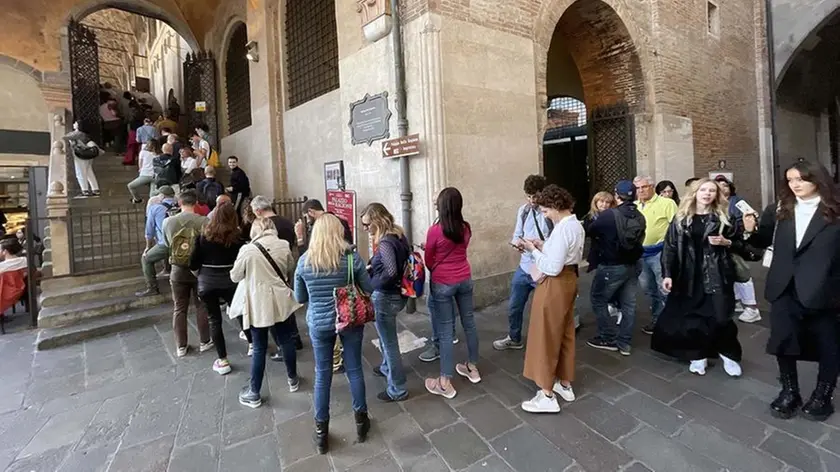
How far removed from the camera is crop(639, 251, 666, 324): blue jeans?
4301 millimetres

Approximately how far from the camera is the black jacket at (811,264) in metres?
2.52

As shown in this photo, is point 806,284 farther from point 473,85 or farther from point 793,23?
point 793,23

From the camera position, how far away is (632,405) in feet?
9.77

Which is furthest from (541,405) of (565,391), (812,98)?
(812,98)

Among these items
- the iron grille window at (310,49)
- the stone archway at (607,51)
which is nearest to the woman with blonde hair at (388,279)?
the iron grille window at (310,49)

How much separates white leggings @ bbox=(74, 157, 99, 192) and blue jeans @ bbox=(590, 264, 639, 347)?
9.77 meters

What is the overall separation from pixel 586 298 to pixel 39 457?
5946mm

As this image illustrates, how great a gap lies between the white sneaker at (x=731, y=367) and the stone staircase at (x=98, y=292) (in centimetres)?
665

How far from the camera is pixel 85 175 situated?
8172 mm

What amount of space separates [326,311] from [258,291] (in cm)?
90

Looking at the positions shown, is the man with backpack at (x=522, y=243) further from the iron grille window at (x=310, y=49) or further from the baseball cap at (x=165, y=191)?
the iron grille window at (x=310, y=49)

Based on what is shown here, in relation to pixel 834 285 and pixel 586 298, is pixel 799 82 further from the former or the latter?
pixel 834 285

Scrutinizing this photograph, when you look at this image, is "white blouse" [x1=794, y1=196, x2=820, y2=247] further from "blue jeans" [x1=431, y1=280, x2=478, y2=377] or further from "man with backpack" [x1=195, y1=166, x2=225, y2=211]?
"man with backpack" [x1=195, y1=166, x2=225, y2=211]

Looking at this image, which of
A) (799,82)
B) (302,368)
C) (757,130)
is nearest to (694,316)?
(302,368)
